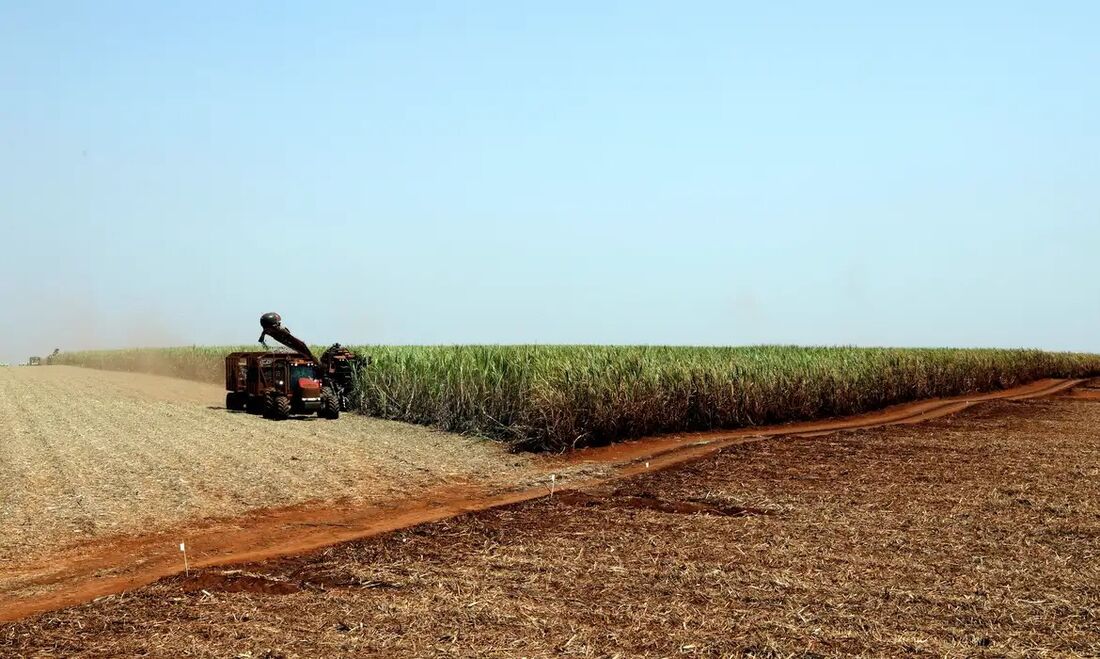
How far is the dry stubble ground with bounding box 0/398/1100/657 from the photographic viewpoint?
23.0ft

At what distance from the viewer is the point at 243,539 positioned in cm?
1134

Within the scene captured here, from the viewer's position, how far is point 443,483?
52.6ft

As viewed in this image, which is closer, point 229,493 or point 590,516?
point 590,516

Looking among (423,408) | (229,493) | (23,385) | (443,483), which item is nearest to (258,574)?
(229,493)

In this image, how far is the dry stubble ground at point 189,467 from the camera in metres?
12.5

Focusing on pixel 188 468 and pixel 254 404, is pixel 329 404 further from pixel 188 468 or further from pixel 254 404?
pixel 188 468

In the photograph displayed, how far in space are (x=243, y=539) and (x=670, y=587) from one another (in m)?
5.74

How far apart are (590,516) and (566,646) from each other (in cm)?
531

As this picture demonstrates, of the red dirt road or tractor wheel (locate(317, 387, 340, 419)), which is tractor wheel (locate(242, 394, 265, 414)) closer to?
tractor wheel (locate(317, 387, 340, 419))

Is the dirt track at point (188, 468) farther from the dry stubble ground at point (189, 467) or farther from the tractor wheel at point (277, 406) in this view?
the tractor wheel at point (277, 406)

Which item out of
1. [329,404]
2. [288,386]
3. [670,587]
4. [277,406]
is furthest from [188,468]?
[670,587]

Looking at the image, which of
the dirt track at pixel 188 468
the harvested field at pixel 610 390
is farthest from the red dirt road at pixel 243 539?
the harvested field at pixel 610 390

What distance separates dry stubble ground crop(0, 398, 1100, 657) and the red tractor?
540 inches

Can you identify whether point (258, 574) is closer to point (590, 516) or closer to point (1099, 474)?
point (590, 516)
